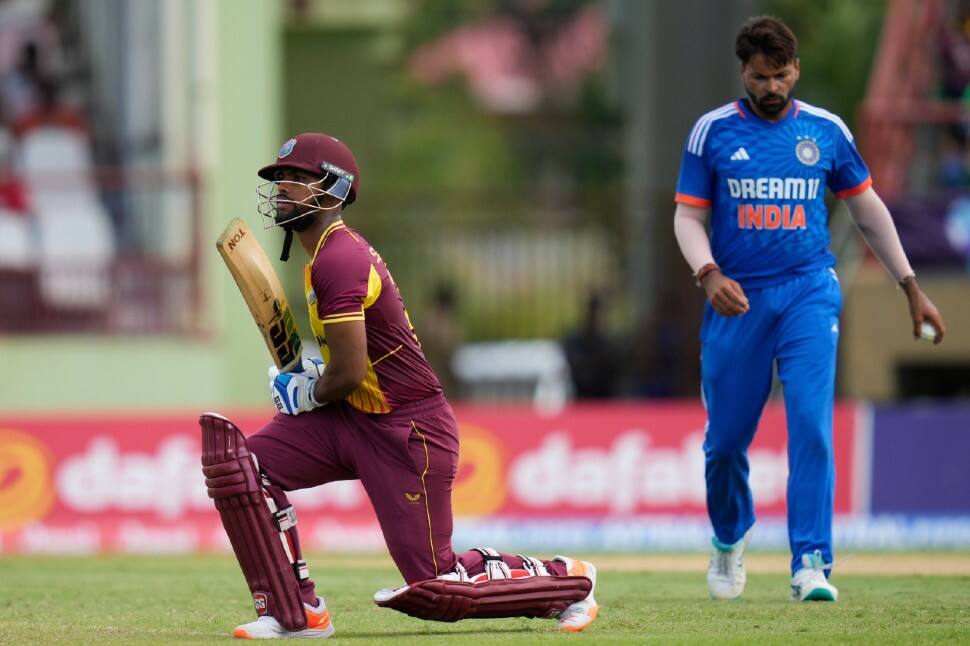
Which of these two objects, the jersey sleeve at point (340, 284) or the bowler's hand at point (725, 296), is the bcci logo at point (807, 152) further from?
the jersey sleeve at point (340, 284)

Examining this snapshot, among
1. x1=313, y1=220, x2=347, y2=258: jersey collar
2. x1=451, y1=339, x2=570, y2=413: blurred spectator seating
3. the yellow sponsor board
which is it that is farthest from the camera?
x1=451, y1=339, x2=570, y2=413: blurred spectator seating

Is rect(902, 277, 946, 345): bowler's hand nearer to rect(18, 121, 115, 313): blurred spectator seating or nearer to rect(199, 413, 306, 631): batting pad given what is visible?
rect(199, 413, 306, 631): batting pad

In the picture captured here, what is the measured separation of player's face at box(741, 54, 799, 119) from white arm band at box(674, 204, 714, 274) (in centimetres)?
56

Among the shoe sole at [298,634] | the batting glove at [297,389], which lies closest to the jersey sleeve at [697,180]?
the batting glove at [297,389]

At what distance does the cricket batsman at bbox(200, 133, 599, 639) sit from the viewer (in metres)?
6.70

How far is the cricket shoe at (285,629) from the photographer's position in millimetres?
6785

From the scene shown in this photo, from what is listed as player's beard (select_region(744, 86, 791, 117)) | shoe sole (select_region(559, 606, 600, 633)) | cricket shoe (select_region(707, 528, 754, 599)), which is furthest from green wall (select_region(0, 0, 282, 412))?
shoe sole (select_region(559, 606, 600, 633))

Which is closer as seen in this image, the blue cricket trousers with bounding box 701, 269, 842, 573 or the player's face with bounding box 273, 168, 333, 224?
the player's face with bounding box 273, 168, 333, 224

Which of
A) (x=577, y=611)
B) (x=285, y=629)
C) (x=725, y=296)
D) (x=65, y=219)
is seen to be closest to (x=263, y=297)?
(x=285, y=629)

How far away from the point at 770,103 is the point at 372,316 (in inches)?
94.7

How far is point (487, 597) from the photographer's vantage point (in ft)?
22.2

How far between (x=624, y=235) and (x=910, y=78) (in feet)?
11.8

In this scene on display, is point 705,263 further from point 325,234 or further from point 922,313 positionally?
point 325,234

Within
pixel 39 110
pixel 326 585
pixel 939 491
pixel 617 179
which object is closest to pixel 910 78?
pixel 939 491
